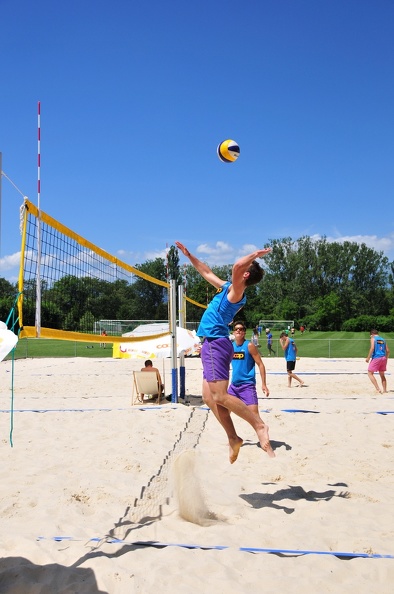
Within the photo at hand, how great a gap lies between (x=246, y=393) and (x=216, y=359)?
218 cm

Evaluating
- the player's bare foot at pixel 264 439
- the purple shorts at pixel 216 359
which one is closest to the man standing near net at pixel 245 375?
the player's bare foot at pixel 264 439

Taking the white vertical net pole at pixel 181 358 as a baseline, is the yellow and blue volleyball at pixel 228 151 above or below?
above

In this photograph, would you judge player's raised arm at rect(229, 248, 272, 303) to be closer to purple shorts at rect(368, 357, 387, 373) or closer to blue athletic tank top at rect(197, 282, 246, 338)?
blue athletic tank top at rect(197, 282, 246, 338)

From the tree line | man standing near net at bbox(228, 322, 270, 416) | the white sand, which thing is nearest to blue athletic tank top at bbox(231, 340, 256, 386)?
man standing near net at bbox(228, 322, 270, 416)

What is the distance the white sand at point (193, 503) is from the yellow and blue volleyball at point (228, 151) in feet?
10.0

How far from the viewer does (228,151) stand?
5418 mm

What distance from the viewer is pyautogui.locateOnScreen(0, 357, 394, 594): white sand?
2645 millimetres

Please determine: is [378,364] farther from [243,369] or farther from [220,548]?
[220,548]

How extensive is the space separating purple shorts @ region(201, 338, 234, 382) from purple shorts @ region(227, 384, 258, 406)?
205 centimetres

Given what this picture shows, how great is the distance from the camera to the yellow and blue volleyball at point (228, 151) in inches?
214

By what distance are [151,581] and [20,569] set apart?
685 millimetres

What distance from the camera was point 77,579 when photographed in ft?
8.50

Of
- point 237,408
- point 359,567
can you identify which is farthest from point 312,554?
point 237,408

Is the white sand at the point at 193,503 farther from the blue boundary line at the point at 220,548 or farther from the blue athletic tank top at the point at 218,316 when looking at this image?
the blue athletic tank top at the point at 218,316
